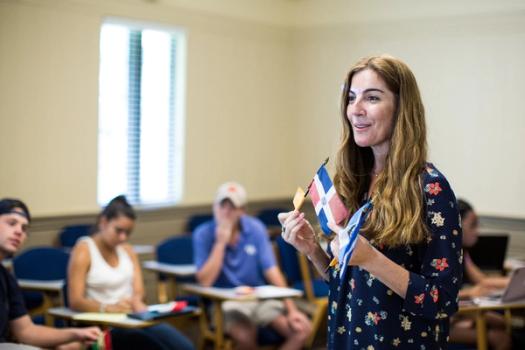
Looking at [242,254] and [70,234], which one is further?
[70,234]

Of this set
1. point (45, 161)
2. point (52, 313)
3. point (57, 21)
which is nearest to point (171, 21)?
point (57, 21)

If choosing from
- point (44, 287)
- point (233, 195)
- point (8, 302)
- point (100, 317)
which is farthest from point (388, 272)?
point (44, 287)

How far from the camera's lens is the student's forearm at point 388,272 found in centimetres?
175

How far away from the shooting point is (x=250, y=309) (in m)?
4.82

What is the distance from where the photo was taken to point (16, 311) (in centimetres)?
338

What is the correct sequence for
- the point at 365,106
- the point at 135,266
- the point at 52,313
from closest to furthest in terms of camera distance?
the point at 365,106 < the point at 52,313 < the point at 135,266

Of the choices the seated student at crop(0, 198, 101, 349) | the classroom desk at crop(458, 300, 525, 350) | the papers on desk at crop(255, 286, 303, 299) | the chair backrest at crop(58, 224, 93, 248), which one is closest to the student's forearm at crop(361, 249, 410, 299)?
the seated student at crop(0, 198, 101, 349)

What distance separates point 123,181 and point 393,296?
520 cm

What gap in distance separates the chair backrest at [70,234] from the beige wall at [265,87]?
0.22 meters

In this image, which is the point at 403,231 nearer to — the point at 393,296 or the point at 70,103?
the point at 393,296

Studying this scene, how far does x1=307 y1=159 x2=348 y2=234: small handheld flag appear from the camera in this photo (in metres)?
1.88

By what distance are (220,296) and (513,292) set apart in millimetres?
1674

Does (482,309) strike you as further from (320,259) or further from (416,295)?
(416,295)

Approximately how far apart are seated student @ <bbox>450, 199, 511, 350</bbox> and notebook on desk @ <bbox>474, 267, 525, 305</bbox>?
0.22 m
